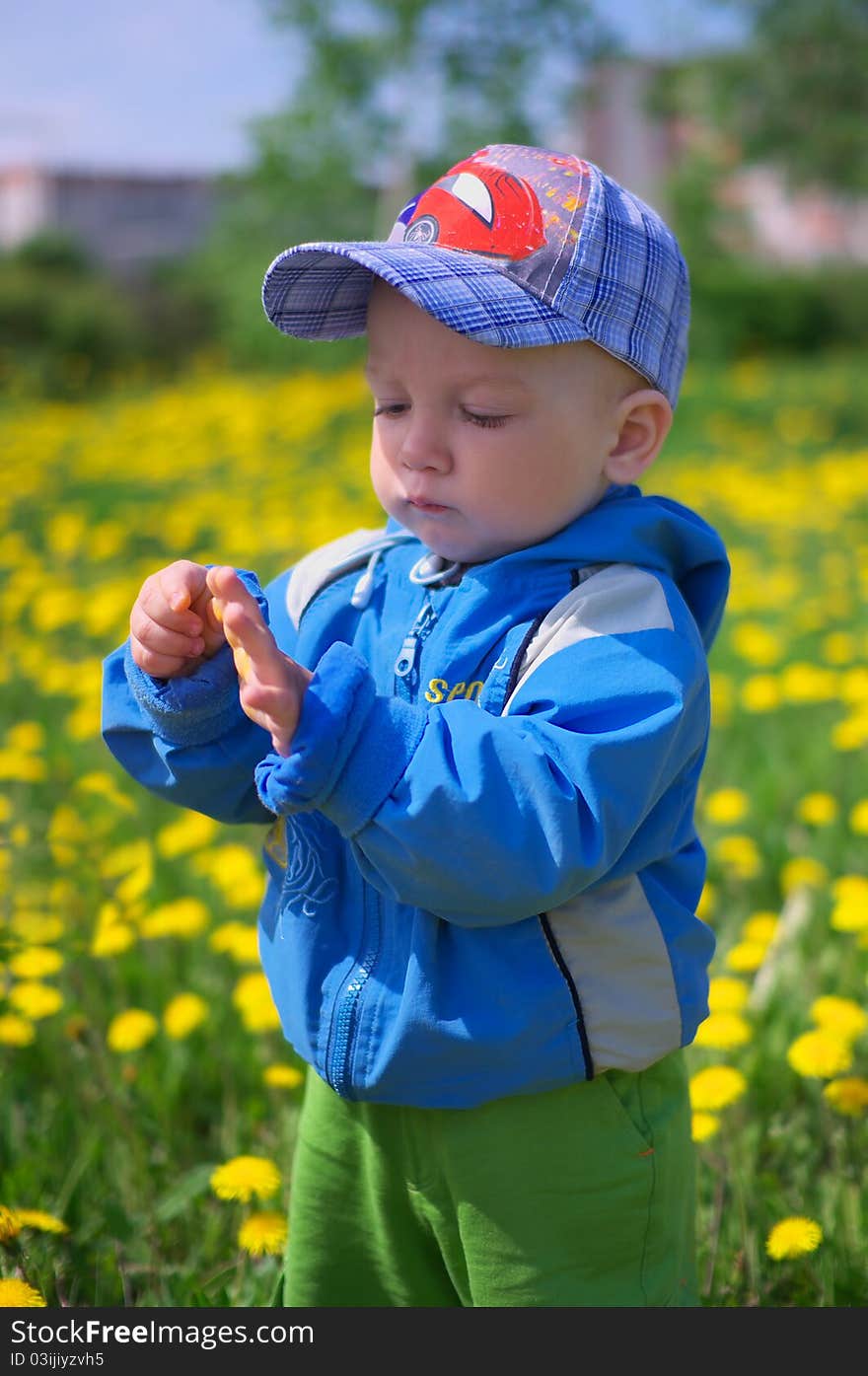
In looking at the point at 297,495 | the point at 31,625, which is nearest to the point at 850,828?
the point at 31,625

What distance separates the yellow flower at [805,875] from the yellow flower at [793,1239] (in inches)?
37.4

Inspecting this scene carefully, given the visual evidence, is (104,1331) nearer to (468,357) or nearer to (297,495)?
(468,357)

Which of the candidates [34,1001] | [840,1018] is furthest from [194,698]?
[840,1018]

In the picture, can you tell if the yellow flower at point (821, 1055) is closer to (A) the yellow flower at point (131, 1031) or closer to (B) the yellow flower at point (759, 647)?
(A) the yellow flower at point (131, 1031)

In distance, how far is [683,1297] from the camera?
4.57ft

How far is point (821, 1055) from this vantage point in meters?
1.69

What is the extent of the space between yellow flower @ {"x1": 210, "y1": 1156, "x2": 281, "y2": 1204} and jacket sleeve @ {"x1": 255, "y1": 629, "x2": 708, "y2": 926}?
57 centimetres

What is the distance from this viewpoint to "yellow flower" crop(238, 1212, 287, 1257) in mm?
1493

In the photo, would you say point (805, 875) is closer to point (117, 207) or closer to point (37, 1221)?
point (37, 1221)

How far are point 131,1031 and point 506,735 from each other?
1.12m

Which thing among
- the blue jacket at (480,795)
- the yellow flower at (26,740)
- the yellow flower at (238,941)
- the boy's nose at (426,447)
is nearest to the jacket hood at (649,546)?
the blue jacket at (480,795)

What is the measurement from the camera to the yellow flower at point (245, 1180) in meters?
1.50

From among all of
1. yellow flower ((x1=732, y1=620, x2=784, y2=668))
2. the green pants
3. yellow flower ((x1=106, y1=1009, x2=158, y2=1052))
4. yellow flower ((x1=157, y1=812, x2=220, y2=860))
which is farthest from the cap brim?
yellow flower ((x1=732, y1=620, x2=784, y2=668))

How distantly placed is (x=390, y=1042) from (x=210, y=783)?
1.00 ft
